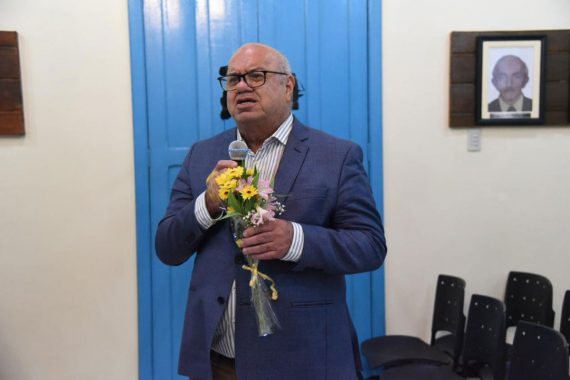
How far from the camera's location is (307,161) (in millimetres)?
1383

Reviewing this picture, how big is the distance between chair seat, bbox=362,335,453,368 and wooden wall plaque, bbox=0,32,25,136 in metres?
2.26

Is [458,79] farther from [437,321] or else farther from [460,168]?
[437,321]

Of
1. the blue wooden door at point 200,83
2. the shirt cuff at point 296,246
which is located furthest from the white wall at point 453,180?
the shirt cuff at point 296,246

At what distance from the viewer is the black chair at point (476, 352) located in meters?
2.04

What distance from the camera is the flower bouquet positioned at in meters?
1.14

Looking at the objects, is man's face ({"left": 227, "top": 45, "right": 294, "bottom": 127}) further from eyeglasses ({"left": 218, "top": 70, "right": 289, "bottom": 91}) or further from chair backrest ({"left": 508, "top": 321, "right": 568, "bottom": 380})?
chair backrest ({"left": 508, "top": 321, "right": 568, "bottom": 380})

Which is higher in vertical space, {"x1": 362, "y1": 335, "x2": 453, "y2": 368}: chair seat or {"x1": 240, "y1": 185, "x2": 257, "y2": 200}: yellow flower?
{"x1": 240, "y1": 185, "x2": 257, "y2": 200}: yellow flower

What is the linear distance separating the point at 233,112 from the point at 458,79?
1.65 m

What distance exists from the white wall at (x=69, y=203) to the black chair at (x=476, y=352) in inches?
60.8

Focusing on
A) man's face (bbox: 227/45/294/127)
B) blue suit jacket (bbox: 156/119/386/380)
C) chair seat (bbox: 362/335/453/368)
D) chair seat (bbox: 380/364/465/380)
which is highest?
man's face (bbox: 227/45/294/127)

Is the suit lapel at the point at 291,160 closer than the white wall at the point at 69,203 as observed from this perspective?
Yes

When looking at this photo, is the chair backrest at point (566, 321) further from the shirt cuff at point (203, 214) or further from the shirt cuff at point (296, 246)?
the shirt cuff at point (203, 214)

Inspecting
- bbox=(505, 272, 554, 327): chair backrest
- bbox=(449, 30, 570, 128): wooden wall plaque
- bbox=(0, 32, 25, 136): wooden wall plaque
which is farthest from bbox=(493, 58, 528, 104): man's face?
bbox=(0, 32, 25, 136): wooden wall plaque

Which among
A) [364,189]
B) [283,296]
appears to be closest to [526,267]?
[364,189]
